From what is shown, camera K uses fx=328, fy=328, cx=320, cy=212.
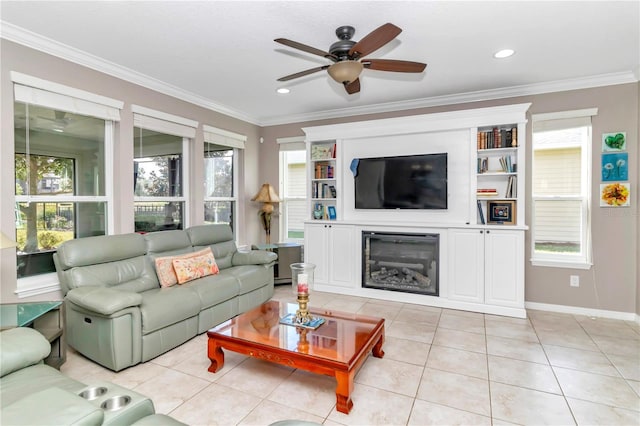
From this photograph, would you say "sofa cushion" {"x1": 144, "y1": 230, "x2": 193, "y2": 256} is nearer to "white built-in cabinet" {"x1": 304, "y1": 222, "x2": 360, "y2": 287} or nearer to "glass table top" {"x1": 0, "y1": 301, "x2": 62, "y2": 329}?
"glass table top" {"x1": 0, "y1": 301, "x2": 62, "y2": 329}

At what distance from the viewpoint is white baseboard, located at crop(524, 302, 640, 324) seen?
11.8ft

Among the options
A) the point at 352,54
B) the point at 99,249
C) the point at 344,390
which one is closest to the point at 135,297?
the point at 99,249

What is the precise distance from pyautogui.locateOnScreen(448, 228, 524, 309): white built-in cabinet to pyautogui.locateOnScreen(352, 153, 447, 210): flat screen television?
54 centimetres

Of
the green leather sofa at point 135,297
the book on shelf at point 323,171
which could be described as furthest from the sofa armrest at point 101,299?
the book on shelf at point 323,171

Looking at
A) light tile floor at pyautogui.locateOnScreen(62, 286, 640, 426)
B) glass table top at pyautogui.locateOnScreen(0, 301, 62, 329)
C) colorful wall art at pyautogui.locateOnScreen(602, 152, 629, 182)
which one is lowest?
light tile floor at pyautogui.locateOnScreen(62, 286, 640, 426)

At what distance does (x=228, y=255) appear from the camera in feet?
14.2

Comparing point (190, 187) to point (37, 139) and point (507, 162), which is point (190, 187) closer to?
point (37, 139)

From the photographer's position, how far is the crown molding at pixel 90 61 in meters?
2.61

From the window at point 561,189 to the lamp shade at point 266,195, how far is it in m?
3.60

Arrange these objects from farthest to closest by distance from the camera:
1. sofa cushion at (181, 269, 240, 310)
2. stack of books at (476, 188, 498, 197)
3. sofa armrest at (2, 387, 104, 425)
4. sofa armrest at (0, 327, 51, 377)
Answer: stack of books at (476, 188, 498, 197)
sofa cushion at (181, 269, 240, 310)
sofa armrest at (0, 327, 51, 377)
sofa armrest at (2, 387, 104, 425)

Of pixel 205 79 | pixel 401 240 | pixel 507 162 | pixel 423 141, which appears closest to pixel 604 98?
pixel 507 162

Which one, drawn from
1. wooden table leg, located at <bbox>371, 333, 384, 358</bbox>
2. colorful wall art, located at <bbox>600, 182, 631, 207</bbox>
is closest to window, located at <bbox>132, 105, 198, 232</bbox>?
wooden table leg, located at <bbox>371, 333, 384, 358</bbox>

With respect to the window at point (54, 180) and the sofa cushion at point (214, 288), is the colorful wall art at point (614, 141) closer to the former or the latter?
the sofa cushion at point (214, 288)

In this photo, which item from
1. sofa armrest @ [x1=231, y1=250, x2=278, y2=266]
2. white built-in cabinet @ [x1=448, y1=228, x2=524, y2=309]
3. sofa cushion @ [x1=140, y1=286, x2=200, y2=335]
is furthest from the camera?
sofa armrest @ [x1=231, y1=250, x2=278, y2=266]
